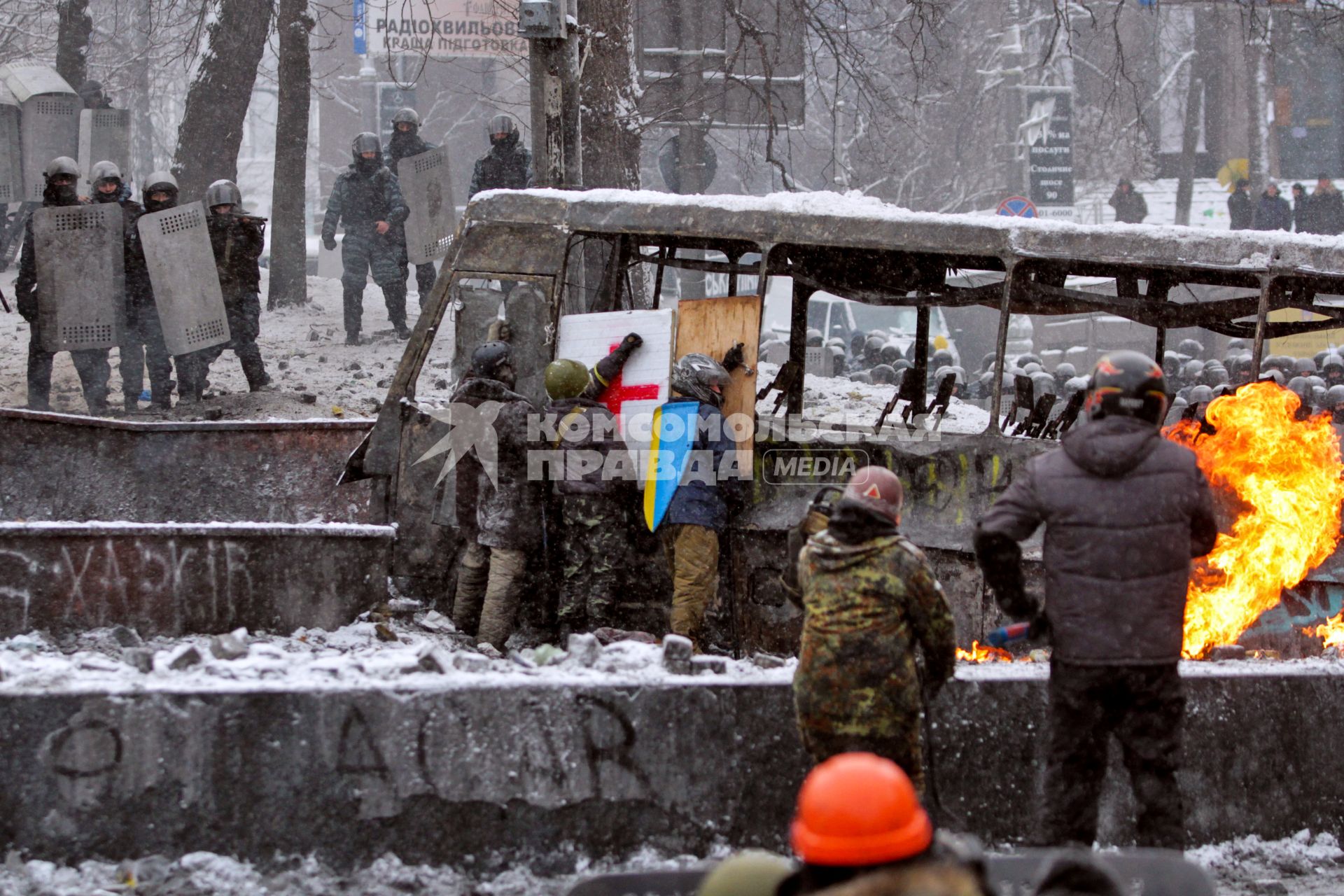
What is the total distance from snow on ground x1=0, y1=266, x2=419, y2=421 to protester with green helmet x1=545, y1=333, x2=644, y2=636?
4.05 m

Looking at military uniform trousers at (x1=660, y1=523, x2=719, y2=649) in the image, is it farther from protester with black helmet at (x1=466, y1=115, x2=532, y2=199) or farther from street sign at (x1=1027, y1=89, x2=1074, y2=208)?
street sign at (x1=1027, y1=89, x2=1074, y2=208)

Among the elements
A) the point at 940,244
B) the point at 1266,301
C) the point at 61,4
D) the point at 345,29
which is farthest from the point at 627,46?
the point at 345,29

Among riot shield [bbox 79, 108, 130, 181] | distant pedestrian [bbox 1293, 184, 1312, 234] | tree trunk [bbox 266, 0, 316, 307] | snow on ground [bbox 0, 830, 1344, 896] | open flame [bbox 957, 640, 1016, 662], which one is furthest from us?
distant pedestrian [bbox 1293, 184, 1312, 234]

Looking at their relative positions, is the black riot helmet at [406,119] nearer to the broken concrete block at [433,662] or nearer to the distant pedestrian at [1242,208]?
the broken concrete block at [433,662]

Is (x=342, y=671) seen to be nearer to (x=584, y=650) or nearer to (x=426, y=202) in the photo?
(x=584, y=650)

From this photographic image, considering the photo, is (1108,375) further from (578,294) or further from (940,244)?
(578,294)

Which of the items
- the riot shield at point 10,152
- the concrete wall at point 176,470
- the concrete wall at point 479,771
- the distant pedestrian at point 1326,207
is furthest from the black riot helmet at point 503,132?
the distant pedestrian at point 1326,207

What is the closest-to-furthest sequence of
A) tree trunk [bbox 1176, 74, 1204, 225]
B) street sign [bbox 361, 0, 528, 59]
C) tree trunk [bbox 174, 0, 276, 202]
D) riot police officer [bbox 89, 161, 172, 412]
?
riot police officer [bbox 89, 161, 172, 412] < tree trunk [bbox 174, 0, 276, 202] < street sign [bbox 361, 0, 528, 59] < tree trunk [bbox 1176, 74, 1204, 225]

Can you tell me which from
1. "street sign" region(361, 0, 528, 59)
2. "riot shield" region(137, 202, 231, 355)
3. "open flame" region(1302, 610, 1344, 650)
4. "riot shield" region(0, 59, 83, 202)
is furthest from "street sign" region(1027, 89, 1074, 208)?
"open flame" region(1302, 610, 1344, 650)

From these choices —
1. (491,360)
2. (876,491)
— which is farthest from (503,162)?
(876,491)

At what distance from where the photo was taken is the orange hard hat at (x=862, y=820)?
247 cm

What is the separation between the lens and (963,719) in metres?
5.54

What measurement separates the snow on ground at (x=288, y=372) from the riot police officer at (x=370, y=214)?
0.89 metres

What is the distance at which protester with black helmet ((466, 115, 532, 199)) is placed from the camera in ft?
45.9
